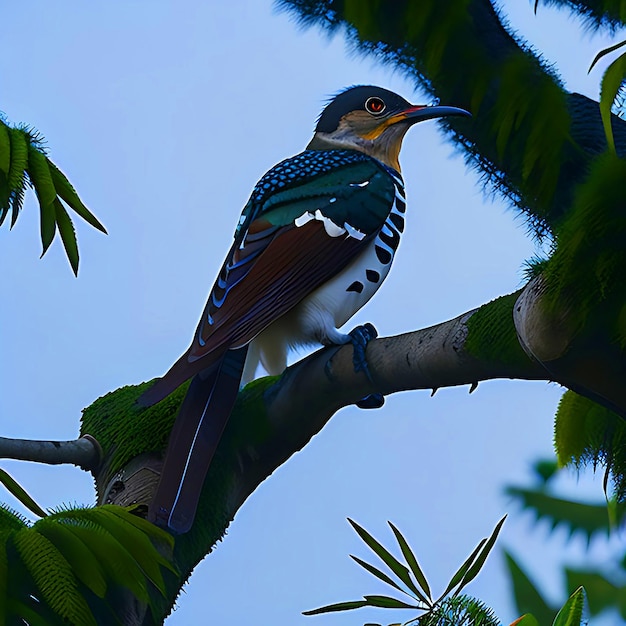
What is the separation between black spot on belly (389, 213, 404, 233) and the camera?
3.46 m

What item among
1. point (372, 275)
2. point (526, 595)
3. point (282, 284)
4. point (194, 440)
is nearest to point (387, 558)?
point (194, 440)

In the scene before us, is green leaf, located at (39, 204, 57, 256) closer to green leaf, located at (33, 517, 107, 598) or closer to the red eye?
green leaf, located at (33, 517, 107, 598)

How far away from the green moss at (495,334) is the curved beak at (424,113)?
864mm

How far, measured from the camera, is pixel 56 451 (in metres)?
2.78

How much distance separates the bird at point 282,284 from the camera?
2.88 meters

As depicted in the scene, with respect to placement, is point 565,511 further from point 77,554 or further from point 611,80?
point 611,80

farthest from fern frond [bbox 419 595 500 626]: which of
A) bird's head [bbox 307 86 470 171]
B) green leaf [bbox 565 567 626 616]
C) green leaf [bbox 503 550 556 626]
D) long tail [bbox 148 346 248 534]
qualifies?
green leaf [bbox 565 567 626 616]

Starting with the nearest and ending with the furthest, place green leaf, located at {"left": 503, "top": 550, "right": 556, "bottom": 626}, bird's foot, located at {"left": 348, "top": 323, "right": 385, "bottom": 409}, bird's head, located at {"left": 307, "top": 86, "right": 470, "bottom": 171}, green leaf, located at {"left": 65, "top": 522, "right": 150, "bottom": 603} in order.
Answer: green leaf, located at {"left": 65, "top": 522, "right": 150, "bottom": 603}
bird's foot, located at {"left": 348, "top": 323, "right": 385, "bottom": 409}
bird's head, located at {"left": 307, "top": 86, "right": 470, "bottom": 171}
green leaf, located at {"left": 503, "top": 550, "right": 556, "bottom": 626}

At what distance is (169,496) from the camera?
2.81 meters

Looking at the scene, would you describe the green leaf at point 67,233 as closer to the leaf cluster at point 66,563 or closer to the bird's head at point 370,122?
the leaf cluster at point 66,563

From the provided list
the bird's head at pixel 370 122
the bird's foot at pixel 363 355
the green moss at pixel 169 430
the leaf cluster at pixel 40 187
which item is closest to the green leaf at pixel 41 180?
the leaf cluster at pixel 40 187

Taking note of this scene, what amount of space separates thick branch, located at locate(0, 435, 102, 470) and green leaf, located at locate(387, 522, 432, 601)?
85 centimetres

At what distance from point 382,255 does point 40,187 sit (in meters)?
1.15

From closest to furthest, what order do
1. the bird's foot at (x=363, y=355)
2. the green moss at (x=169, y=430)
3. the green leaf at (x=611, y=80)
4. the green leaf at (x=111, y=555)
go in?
the green leaf at (x=611, y=80)
the green leaf at (x=111, y=555)
the bird's foot at (x=363, y=355)
the green moss at (x=169, y=430)
